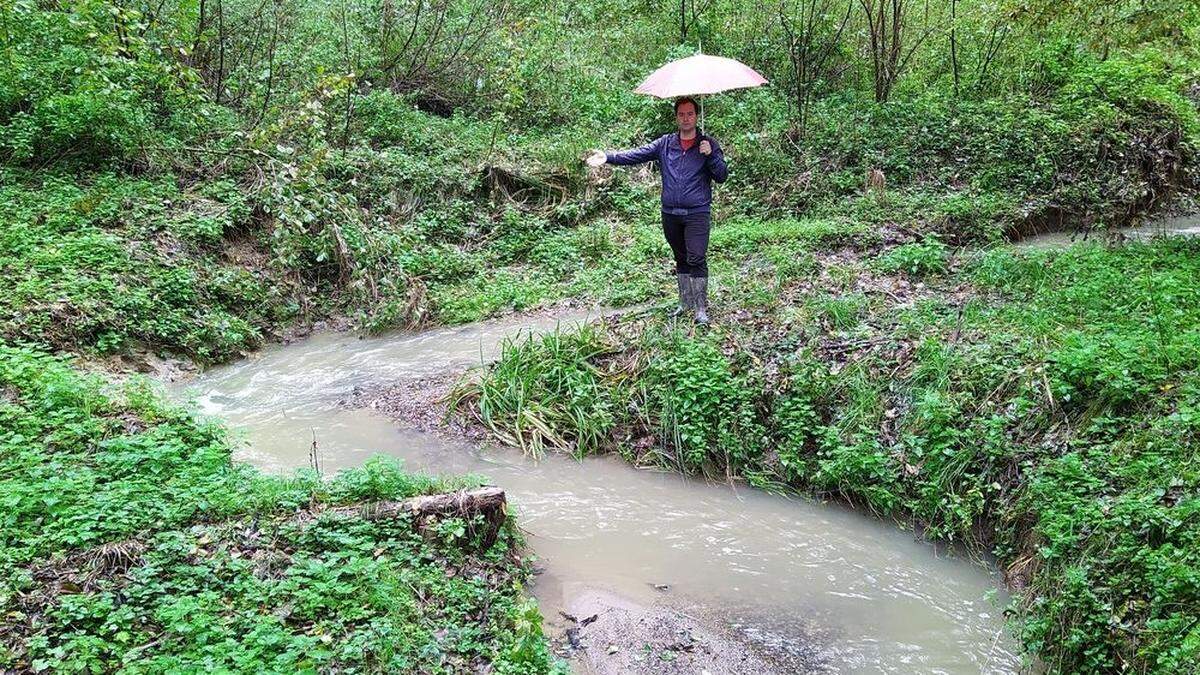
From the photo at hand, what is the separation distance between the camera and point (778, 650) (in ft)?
14.4

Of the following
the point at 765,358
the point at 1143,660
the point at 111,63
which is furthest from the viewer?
the point at 111,63

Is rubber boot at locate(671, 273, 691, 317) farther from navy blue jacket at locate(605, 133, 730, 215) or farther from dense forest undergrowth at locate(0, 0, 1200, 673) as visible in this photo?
navy blue jacket at locate(605, 133, 730, 215)

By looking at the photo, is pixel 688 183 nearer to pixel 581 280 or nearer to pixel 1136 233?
pixel 581 280

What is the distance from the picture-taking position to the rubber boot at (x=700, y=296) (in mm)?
7668

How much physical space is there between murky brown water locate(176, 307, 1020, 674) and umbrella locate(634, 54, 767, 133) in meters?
3.11

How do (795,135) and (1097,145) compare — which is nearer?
(1097,145)

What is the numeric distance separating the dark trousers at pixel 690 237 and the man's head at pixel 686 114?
757 mm

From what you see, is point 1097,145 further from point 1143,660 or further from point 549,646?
point 549,646

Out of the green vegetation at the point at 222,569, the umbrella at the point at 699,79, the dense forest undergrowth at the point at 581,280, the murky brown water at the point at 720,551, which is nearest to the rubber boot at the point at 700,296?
the dense forest undergrowth at the point at 581,280

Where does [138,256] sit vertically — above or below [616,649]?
above

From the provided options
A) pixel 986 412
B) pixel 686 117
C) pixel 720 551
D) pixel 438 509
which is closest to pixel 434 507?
pixel 438 509

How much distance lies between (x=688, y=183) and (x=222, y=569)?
4915 millimetres

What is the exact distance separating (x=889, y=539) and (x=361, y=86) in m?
12.3

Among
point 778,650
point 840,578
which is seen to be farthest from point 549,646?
point 840,578
